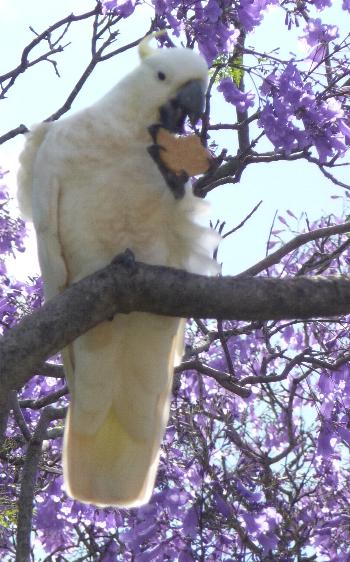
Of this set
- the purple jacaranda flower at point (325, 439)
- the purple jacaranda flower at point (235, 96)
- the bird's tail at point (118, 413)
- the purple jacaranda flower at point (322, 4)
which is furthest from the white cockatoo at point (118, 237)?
the purple jacaranda flower at point (325, 439)

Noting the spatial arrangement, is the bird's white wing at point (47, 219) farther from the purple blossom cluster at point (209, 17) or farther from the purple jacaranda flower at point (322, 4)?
the purple jacaranda flower at point (322, 4)

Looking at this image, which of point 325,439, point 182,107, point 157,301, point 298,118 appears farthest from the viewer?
point 325,439

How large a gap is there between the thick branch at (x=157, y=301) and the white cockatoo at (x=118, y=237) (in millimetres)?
414

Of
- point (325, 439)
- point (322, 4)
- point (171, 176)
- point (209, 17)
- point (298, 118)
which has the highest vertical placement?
point (322, 4)

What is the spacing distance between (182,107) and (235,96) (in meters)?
0.92

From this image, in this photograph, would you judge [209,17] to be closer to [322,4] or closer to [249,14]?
[249,14]

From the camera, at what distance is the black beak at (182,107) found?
3713 millimetres

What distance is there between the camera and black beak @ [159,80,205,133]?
3.71 m

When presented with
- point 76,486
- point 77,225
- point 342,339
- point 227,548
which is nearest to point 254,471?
point 227,548

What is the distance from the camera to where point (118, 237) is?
137 inches

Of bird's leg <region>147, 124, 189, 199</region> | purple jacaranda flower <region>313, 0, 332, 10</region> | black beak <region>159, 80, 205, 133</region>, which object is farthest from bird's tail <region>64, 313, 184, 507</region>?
purple jacaranda flower <region>313, 0, 332, 10</region>

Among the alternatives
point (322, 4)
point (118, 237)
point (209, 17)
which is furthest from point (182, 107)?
point (322, 4)

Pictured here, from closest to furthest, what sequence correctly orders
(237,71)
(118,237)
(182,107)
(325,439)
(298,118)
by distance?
(118,237)
(182,107)
(298,118)
(237,71)
(325,439)

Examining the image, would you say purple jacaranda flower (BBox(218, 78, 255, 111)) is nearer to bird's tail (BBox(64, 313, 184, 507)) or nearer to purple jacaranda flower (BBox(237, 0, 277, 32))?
purple jacaranda flower (BBox(237, 0, 277, 32))
